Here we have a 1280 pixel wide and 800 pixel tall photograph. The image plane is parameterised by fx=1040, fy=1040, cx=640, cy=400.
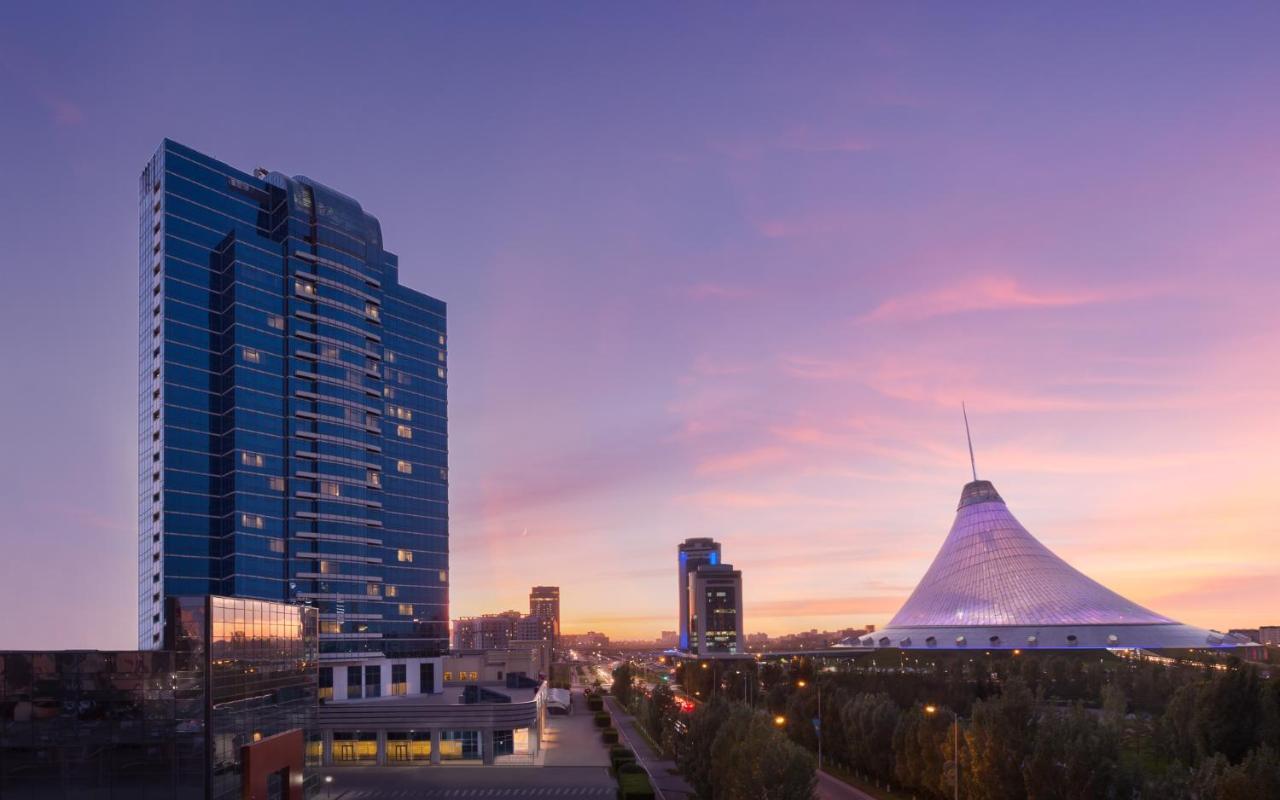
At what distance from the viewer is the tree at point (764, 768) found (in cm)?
5484

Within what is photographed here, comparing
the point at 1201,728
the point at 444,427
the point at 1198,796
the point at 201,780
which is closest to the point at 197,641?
the point at 201,780

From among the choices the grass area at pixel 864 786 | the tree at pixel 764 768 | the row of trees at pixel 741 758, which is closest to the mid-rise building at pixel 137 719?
the tree at pixel 764 768

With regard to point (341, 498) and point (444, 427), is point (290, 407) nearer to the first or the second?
point (341, 498)

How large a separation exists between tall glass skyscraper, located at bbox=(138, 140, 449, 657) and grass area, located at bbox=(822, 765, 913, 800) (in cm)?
6916

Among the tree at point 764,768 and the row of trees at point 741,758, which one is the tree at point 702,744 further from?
the tree at point 764,768

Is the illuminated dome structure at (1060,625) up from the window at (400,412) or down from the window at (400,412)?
down

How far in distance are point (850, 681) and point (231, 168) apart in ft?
337

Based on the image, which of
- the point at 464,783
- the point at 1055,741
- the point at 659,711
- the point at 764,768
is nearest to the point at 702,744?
the point at 764,768

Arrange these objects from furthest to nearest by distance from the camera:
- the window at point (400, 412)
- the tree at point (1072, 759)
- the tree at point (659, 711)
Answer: the window at point (400, 412) → the tree at point (659, 711) → the tree at point (1072, 759)

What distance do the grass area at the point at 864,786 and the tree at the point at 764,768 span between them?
1760cm

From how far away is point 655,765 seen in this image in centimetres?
9700

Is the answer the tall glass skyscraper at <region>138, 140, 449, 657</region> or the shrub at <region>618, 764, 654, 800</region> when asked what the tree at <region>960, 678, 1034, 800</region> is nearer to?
the shrub at <region>618, 764, 654, 800</region>

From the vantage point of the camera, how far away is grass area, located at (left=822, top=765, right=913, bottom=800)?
243 feet

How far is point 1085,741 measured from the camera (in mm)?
51688
